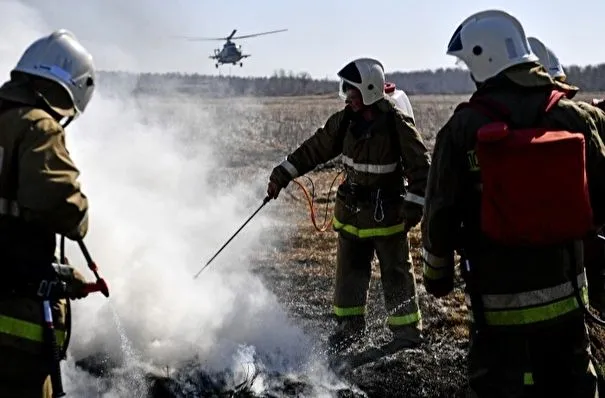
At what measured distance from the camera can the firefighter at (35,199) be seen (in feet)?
10.3

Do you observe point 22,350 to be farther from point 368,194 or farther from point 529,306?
point 368,194

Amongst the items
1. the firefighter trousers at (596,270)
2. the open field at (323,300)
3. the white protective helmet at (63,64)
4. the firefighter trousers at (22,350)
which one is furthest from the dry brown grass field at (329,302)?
the white protective helmet at (63,64)

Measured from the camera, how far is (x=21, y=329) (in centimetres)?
330

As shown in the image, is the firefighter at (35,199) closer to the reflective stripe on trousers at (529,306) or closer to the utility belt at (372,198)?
the reflective stripe on trousers at (529,306)

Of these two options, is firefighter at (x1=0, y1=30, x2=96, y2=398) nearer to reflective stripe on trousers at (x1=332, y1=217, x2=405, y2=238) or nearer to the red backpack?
the red backpack

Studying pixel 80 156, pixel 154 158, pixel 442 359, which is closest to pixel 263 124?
pixel 154 158

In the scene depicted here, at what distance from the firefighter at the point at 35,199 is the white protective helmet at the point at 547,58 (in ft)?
11.5

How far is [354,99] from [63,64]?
2870mm

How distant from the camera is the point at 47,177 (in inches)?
122

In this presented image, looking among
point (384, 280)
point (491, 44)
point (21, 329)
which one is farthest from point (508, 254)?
point (384, 280)

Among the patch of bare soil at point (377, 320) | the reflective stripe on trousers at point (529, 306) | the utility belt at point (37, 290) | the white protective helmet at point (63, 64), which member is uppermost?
the white protective helmet at point (63, 64)

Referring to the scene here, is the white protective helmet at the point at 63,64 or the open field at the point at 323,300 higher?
the white protective helmet at the point at 63,64

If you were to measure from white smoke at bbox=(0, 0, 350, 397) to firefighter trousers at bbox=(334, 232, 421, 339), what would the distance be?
0.55 m

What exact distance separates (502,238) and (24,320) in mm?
2277
